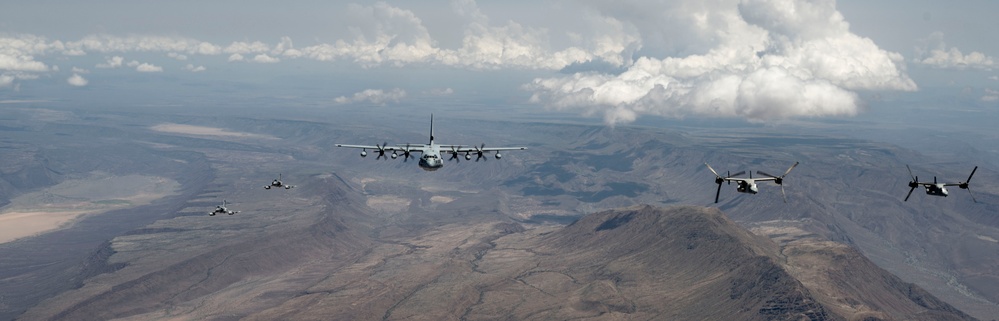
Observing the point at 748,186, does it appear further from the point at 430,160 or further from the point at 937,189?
Result: the point at 430,160

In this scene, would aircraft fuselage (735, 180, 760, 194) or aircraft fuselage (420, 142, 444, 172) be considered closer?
aircraft fuselage (735, 180, 760, 194)

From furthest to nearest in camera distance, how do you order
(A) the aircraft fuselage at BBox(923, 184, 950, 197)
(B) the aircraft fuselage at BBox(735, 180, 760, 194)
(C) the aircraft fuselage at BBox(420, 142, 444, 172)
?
(C) the aircraft fuselage at BBox(420, 142, 444, 172) < (A) the aircraft fuselage at BBox(923, 184, 950, 197) < (B) the aircraft fuselage at BBox(735, 180, 760, 194)

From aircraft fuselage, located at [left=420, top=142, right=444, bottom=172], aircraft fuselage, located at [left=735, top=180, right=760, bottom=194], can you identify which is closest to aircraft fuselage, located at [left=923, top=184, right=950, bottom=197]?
aircraft fuselage, located at [left=735, top=180, right=760, bottom=194]

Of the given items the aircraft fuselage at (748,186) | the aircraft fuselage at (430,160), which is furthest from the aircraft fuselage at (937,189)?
the aircraft fuselage at (430,160)

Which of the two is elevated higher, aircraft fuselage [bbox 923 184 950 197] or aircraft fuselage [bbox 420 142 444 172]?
aircraft fuselage [bbox 923 184 950 197]

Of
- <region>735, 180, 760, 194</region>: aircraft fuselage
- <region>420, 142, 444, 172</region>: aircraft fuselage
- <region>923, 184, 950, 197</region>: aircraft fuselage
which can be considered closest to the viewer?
<region>735, 180, 760, 194</region>: aircraft fuselage

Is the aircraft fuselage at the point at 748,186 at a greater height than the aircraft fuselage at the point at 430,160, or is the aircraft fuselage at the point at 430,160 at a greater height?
the aircraft fuselage at the point at 748,186

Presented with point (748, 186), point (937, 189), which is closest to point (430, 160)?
point (748, 186)

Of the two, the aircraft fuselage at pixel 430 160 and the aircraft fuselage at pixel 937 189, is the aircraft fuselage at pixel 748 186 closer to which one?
the aircraft fuselage at pixel 937 189

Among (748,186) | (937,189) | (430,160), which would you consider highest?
(937,189)

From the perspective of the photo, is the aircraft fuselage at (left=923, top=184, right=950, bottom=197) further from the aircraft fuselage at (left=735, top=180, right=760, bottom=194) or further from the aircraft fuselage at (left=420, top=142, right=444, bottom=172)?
the aircraft fuselage at (left=420, top=142, right=444, bottom=172)

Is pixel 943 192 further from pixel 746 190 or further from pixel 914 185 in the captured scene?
pixel 746 190
